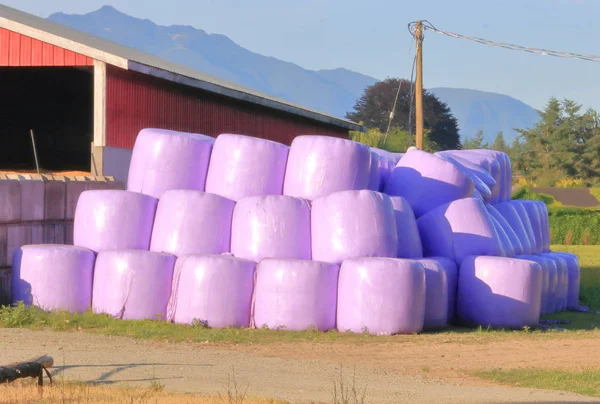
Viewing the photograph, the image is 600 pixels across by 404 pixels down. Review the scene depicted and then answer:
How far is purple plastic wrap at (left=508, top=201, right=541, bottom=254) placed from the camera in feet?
63.5

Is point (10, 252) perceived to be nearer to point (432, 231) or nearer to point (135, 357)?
point (135, 357)

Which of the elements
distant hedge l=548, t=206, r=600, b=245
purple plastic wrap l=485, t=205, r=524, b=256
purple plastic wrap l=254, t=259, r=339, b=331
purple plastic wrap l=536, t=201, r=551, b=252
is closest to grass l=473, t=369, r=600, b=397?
purple plastic wrap l=254, t=259, r=339, b=331

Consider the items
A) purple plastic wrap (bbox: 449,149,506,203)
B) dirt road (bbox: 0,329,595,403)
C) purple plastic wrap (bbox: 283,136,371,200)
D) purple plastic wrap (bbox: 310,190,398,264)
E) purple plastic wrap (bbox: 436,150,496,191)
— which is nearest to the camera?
dirt road (bbox: 0,329,595,403)

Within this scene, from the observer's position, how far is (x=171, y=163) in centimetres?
1588

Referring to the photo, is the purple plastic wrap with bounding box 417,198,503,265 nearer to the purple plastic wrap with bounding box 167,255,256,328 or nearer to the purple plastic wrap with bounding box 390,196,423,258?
the purple plastic wrap with bounding box 390,196,423,258

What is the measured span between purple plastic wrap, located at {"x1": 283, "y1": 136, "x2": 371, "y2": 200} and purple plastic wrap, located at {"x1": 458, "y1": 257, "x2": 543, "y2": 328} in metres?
2.37

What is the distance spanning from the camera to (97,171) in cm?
1966

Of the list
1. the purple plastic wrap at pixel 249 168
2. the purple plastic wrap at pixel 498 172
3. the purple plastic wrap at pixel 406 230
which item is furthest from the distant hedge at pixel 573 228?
the purple plastic wrap at pixel 249 168

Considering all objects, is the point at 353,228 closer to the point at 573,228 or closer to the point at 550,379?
the point at 550,379

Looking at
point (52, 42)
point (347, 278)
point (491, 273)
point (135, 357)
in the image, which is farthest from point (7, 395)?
point (52, 42)

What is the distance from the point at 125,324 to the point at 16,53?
8.90 metres

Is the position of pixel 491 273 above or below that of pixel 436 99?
below

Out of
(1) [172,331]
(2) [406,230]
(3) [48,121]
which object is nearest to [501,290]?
(2) [406,230]

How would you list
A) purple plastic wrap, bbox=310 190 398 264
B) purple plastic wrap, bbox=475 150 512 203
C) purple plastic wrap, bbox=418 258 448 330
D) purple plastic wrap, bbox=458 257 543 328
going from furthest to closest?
purple plastic wrap, bbox=475 150 512 203 < purple plastic wrap, bbox=458 257 543 328 < purple plastic wrap, bbox=418 258 448 330 < purple plastic wrap, bbox=310 190 398 264
